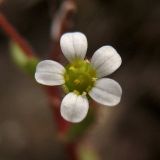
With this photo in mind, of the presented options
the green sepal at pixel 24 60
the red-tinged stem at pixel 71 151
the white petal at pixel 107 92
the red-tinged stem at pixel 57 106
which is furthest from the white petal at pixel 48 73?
the red-tinged stem at pixel 71 151

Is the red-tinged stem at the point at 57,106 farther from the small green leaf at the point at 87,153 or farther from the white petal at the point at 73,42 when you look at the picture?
the white petal at the point at 73,42

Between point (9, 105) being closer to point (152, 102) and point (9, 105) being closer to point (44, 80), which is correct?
point (152, 102)

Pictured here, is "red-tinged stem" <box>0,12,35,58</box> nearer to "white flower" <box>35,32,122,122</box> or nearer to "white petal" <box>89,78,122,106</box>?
"white flower" <box>35,32,122,122</box>

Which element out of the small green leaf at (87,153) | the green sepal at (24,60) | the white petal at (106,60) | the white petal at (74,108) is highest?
the white petal at (106,60)

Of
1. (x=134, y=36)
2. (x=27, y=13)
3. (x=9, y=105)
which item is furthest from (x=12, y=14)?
(x=134, y=36)

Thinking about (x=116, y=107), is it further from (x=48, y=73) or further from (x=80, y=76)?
(x=48, y=73)

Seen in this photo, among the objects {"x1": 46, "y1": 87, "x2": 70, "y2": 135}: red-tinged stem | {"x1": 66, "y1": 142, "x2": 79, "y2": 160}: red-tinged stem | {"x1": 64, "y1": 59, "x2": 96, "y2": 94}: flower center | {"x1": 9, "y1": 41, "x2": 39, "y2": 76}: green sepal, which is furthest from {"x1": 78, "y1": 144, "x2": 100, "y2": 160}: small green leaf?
{"x1": 64, "y1": 59, "x2": 96, "y2": 94}: flower center
